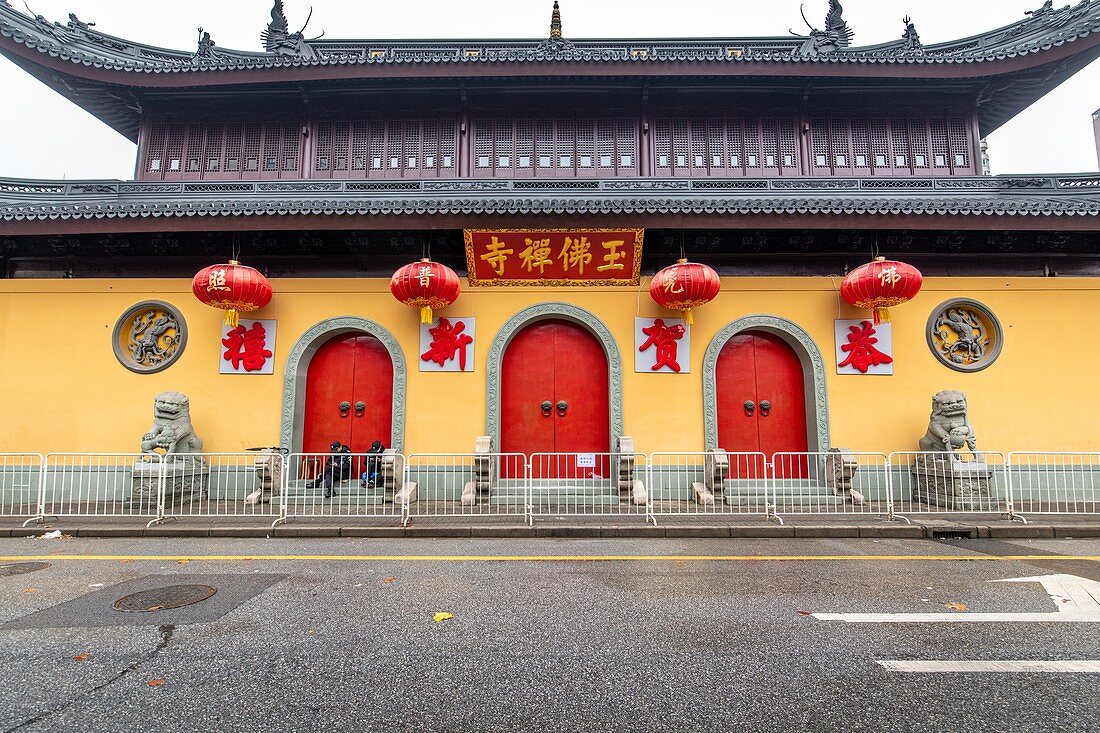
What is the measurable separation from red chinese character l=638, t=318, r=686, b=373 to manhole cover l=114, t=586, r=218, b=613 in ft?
23.4

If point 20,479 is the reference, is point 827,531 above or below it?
below

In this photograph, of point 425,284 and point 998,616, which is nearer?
point 998,616

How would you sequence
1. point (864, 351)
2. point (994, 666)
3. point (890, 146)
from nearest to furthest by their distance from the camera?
point (994, 666) < point (864, 351) < point (890, 146)

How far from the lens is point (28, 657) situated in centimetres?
307

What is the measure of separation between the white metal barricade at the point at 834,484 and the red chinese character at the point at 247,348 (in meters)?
8.99

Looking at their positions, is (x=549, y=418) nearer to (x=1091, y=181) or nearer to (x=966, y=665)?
(x=966, y=665)

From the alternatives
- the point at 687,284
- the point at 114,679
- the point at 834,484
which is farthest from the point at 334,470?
the point at 834,484

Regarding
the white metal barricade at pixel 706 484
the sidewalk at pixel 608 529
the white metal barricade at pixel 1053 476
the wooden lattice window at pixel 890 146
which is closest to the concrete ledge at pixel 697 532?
the sidewalk at pixel 608 529

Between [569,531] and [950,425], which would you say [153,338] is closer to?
[569,531]

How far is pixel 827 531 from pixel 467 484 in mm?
5323

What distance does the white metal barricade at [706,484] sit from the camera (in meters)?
7.84

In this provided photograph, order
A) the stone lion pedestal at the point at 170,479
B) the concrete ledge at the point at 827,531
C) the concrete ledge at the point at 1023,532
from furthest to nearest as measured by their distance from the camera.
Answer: the stone lion pedestal at the point at 170,479 < the concrete ledge at the point at 827,531 < the concrete ledge at the point at 1023,532

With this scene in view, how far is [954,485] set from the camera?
25.2 ft

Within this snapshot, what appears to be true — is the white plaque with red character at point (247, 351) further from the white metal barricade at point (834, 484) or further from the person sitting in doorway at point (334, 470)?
the white metal barricade at point (834, 484)
